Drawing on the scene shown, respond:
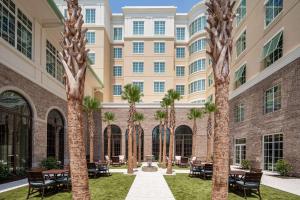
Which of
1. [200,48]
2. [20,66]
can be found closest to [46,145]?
[20,66]

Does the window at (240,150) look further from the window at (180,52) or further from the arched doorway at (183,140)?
the window at (180,52)

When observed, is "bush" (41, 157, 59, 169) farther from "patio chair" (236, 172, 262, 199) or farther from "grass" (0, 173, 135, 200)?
"patio chair" (236, 172, 262, 199)

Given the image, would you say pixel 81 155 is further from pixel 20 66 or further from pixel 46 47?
pixel 46 47

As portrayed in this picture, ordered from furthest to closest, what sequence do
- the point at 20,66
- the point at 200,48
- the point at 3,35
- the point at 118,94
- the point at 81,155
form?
the point at 118,94
the point at 200,48
the point at 20,66
the point at 3,35
the point at 81,155

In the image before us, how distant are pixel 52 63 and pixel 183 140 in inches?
795

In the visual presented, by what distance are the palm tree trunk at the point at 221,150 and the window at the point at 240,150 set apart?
24.3 m

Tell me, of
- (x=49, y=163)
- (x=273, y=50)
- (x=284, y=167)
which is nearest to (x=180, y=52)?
(x=273, y=50)

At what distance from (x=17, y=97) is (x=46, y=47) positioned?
6.55 metres

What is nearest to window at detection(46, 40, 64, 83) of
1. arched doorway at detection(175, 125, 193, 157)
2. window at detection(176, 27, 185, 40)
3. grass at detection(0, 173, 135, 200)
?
grass at detection(0, 173, 135, 200)

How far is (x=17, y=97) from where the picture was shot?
18109mm

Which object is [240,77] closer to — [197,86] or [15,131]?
[197,86]

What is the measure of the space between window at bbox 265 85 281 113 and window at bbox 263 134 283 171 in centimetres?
217

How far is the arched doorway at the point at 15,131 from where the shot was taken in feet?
53.8

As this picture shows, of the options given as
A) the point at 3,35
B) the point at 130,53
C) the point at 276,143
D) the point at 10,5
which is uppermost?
the point at 130,53
